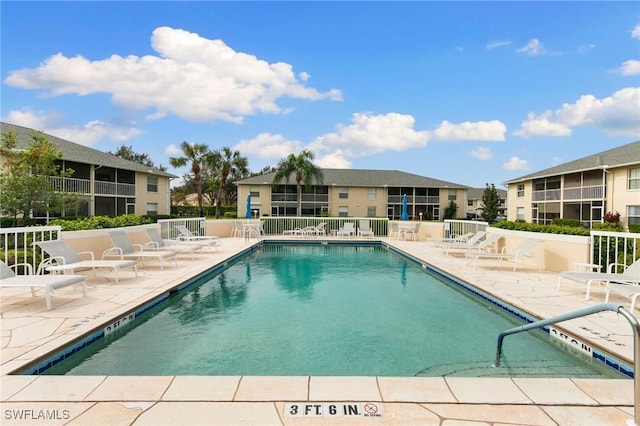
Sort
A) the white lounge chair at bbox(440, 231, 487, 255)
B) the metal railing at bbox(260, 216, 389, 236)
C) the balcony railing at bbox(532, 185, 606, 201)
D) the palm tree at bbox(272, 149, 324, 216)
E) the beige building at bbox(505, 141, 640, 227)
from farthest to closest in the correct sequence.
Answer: the palm tree at bbox(272, 149, 324, 216) → the balcony railing at bbox(532, 185, 606, 201) → the beige building at bbox(505, 141, 640, 227) → the metal railing at bbox(260, 216, 389, 236) → the white lounge chair at bbox(440, 231, 487, 255)

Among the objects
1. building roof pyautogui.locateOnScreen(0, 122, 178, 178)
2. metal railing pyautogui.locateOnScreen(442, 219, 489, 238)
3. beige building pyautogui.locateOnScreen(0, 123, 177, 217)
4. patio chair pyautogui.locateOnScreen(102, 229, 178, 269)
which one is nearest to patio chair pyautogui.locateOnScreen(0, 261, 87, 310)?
patio chair pyautogui.locateOnScreen(102, 229, 178, 269)

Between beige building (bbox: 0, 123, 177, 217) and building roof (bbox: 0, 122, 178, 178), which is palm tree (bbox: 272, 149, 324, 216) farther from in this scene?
building roof (bbox: 0, 122, 178, 178)

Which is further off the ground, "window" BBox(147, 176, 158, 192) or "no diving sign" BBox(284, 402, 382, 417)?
"window" BBox(147, 176, 158, 192)

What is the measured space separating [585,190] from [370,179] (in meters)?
19.9

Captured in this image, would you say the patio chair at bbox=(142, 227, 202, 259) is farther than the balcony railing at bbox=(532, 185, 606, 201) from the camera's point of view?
No

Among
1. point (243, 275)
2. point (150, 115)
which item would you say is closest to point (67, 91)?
→ point (150, 115)

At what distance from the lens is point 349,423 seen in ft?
8.63

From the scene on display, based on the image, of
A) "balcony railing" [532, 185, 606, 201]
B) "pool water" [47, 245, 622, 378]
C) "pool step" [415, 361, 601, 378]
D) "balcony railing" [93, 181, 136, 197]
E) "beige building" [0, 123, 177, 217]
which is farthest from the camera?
"balcony railing" [93, 181, 136, 197]

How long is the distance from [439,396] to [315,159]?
31.7m

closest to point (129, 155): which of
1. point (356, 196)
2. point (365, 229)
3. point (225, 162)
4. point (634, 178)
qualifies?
point (225, 162)

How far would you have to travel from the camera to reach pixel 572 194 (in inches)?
1142

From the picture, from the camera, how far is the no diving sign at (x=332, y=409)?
2.74m

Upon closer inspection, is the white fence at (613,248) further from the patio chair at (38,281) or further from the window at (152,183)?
the window at (152,183)

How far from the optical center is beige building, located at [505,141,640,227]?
23.6 meters
